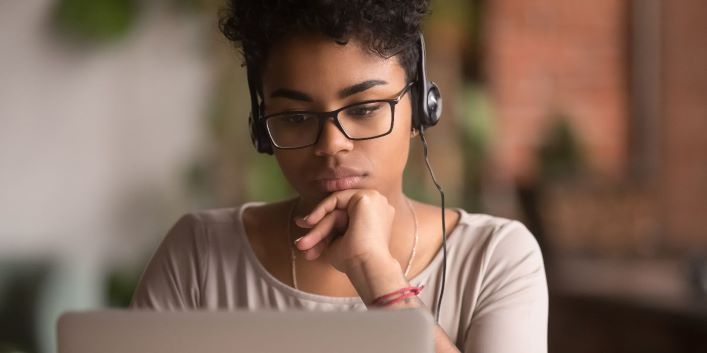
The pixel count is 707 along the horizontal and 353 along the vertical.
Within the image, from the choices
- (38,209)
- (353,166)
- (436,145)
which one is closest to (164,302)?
(353,166)

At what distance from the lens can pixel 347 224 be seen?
1.35 m

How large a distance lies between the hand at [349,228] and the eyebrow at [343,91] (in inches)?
5.4

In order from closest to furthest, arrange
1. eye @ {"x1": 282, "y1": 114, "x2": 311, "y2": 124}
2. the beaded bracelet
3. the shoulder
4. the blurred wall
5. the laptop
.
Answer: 1. the laptop
2. the beaded bracelet
3. eye @ {"x1": 282, "y1": 114, "x2": 311, "y2": 124}
4. the shoulder
5. the blurred wall

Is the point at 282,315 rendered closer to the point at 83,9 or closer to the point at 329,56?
the point at 329,56

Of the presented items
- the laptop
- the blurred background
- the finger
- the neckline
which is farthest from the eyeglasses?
the blurred background

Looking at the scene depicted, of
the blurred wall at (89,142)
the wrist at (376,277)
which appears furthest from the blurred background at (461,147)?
the wrist at (376,277)

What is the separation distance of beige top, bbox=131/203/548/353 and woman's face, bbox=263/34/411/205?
0.16 metres

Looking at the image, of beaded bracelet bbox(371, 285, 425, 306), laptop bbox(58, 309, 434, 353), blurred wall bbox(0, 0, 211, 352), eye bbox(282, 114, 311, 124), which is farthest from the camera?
blurred wall bbox(0, 0, 211, 352)

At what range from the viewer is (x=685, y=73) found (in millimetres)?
3959

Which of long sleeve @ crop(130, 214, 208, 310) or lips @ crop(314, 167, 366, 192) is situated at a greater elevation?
lips @ crop(314, 167, 366, 192)

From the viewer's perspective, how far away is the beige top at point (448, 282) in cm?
136

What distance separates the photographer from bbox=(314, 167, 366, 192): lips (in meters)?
1.35

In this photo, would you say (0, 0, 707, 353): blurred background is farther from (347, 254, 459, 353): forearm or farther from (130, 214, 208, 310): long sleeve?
(347, 254, 459, 353): forearm

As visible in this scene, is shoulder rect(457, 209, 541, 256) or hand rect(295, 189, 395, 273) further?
shoulder rect(457, 209, 541, 256)
